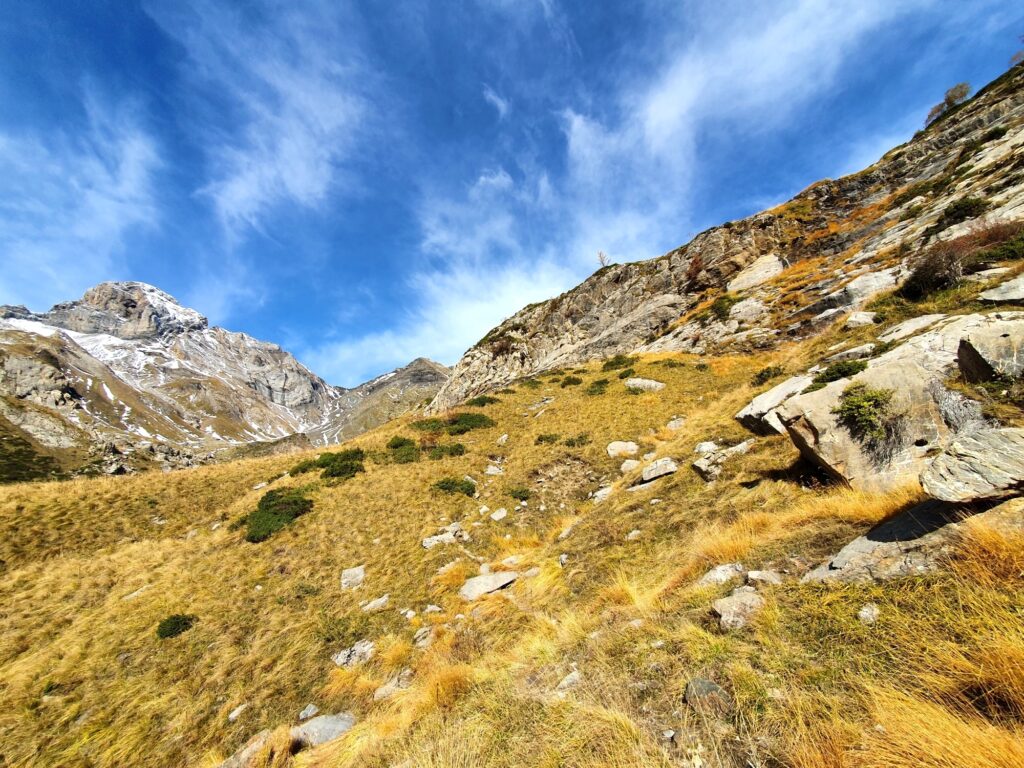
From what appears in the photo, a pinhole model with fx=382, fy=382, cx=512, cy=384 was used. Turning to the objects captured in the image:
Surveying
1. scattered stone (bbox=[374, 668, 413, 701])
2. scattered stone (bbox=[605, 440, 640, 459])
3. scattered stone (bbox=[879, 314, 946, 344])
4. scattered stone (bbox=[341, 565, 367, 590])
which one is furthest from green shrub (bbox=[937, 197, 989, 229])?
scattered stone (bbox=[341, 565, 367, 590])

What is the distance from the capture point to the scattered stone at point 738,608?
4.51m

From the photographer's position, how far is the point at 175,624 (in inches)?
378

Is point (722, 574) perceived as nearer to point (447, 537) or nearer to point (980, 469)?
point (980, 469)

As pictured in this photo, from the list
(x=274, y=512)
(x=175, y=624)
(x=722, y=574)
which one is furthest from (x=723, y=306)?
(x=175, y=624)

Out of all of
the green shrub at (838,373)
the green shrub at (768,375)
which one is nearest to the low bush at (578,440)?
the green shrub at (768,375)

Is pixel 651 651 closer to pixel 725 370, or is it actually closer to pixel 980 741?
pixel 980 741

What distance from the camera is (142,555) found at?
12945 mm

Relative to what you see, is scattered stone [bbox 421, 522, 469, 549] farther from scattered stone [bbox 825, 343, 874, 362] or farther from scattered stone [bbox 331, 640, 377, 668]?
scattered stone [bbox 825, 343, 874, 362]

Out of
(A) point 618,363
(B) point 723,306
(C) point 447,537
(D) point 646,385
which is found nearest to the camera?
(C) point 447,537

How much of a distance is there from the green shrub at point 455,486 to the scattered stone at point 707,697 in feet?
39.5

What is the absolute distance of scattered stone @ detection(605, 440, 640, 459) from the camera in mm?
15915

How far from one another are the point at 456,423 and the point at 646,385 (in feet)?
40.3

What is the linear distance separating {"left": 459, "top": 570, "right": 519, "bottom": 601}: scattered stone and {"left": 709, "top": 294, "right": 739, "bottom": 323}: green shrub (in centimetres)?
Result: 3115

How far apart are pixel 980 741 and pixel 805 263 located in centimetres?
4395
